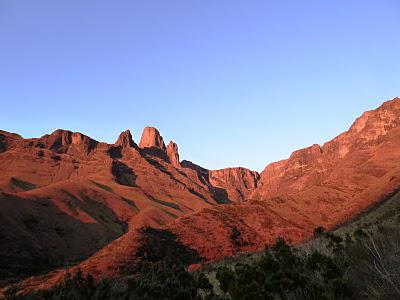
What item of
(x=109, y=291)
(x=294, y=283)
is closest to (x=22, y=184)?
(x=109, y=291)

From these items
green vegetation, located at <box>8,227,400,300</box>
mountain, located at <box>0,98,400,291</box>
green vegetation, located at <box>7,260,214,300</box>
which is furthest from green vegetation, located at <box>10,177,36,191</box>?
green vegetation, located at <box>8,227,400,300</box>

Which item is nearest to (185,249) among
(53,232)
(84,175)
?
(53,232)

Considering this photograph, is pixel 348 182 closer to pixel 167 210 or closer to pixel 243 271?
pixel 167 210

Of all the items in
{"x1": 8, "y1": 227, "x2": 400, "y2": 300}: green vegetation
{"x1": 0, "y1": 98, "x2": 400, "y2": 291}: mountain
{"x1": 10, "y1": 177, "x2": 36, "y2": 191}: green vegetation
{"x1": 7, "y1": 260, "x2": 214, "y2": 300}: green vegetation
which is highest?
{"x1": 10, "y1": 177, "x2": 36, "y2": 191}: green vegetation

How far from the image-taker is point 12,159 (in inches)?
6511

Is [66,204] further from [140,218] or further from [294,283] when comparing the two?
[294,283]

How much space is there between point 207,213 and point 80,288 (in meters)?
65.2

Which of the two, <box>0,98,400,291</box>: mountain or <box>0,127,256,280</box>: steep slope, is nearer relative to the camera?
<box>0,98,400,291</box>: mountain

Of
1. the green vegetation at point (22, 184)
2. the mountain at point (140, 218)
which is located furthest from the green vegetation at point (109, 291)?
the green vegetation at point (22, 184)

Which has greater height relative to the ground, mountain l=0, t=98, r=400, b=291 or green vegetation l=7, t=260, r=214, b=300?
mountain l=0, t=98, r=400, b=291

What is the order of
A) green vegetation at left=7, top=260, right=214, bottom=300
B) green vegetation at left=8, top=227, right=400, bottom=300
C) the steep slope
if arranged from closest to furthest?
green vegetation at left=8, top=227, right=400, bottom=300 → green vegetation at left=7, top=260, right=214, bottom=300 → the steep slope

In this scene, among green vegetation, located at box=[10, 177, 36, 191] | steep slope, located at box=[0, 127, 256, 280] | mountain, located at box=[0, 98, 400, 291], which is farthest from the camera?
green vegetation, located at box=[10, 177, 36, 191]

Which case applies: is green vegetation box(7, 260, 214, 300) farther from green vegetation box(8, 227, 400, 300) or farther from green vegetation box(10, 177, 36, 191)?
green vegetation box(10, 177, 36, 191)

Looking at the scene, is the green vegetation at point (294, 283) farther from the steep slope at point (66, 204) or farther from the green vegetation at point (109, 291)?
the steep slope at point (66, 204)
